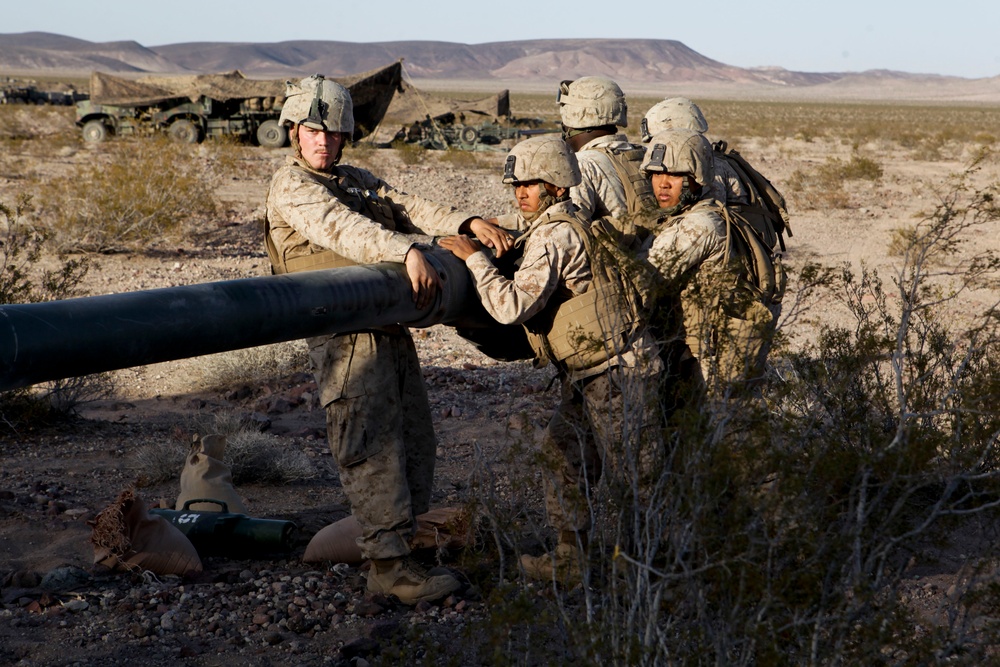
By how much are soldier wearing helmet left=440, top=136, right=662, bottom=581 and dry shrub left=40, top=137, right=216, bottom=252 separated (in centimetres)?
901

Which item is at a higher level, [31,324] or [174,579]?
[31,324]

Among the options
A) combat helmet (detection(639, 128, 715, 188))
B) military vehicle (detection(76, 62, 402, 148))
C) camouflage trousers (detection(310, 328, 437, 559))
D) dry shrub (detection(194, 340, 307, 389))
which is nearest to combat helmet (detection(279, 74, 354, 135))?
camouflage trousers (detection(310, 328, 437, 559))

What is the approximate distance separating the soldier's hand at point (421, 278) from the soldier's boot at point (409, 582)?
1114mm

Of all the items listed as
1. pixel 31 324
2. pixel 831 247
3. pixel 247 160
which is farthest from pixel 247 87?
pixel 31 324

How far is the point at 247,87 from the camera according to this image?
26.5 m

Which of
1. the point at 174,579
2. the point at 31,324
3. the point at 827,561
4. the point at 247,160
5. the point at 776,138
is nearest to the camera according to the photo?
the point at 31,324

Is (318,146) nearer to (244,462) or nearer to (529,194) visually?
(529,194)

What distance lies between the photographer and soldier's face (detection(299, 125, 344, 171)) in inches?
162

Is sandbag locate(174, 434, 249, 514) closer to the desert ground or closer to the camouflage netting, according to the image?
the desert ground

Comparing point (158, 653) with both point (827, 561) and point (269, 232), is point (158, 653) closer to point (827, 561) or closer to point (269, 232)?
point (269, 232)

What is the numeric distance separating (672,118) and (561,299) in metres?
1.89

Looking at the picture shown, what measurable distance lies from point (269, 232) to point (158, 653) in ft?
5.34

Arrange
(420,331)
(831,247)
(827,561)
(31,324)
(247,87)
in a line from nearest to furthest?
(31,324), (827,561), (420,331), (831,247), (247,87)

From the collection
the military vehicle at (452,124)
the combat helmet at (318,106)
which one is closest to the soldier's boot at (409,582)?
the combat helmet at (318,106)
